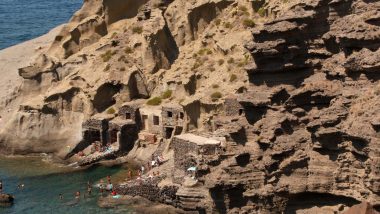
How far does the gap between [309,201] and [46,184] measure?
30031 millimetres

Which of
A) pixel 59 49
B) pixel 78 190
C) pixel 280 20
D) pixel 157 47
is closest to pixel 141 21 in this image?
pixel 157 47

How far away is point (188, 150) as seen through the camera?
52938 millimetres

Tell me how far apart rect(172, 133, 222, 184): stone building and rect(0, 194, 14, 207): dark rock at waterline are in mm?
13646

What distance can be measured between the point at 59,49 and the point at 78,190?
23.5 m

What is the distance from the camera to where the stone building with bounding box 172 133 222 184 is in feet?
165

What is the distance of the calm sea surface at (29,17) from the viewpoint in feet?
410

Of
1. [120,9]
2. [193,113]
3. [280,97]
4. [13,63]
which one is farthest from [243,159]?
[13,63]

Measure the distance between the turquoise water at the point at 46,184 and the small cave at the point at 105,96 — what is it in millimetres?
7906

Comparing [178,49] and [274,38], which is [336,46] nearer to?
[274,38]

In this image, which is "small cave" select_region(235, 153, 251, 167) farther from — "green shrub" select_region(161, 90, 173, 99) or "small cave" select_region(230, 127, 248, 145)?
"green shrub" select_region(161, 90, 173, 99)

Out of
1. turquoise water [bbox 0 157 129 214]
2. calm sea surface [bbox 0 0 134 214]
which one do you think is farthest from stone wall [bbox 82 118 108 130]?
calm sea surface [bbox 0 0 134 214]

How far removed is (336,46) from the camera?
37.5m

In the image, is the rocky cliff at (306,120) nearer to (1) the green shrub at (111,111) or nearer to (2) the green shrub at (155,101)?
(2) the green shrub at (155,101)

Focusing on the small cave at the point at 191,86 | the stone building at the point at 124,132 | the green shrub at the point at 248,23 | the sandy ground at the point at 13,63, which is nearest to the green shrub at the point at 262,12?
the green shrub at the point at 248,23
